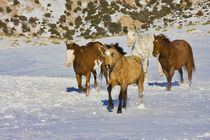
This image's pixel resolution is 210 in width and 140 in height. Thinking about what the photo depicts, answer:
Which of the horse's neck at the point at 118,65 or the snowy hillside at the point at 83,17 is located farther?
the snowy hillside at the point at 83,17

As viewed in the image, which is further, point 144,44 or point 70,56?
point 144,44

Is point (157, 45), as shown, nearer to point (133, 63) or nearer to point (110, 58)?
point (133, 63)

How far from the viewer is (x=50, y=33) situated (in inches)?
1815

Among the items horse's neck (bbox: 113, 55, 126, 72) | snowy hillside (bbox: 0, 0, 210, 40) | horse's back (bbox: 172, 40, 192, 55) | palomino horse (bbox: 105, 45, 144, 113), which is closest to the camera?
palomino horse (bbox: 105, 45, 144, 113)

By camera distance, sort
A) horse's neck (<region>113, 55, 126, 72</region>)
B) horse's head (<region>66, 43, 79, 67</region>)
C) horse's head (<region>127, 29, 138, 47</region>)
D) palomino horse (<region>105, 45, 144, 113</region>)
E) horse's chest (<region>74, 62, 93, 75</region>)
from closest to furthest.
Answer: palomino horse (<region>105, 45, 144, 113</region>), horse's neck (<region>113, 55, 126, 72</region>), horse's head (<region>66, 43, 79, 67</region>), horse's chest (<region>74, 62, 93, 75</region>), horse's head (<region>127, 29, 138, 47</region>)

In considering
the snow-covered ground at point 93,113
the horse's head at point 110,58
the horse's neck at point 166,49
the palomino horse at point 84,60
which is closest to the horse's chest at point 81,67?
the palomino horse at point 84,60

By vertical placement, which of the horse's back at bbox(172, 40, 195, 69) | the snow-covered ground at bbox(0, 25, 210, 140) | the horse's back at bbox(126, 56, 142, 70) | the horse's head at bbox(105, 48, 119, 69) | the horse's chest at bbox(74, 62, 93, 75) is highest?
the horse's head at bbox(105, 48, 119, 69)

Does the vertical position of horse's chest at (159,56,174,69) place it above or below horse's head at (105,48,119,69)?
below

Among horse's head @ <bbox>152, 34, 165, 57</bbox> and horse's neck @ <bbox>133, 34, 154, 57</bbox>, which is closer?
horse's head @ <bbox>152, 34, 165, 57</bbox>

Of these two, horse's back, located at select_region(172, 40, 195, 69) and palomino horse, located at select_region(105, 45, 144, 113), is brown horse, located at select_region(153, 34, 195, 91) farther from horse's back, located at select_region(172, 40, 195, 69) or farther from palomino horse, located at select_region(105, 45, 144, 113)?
palomino horse, located at select_region(105, 45, 144, 113)

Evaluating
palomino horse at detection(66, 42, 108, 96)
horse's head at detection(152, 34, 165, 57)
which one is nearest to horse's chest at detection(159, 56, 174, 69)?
horse's head at detection(152, 34, 165, 57)

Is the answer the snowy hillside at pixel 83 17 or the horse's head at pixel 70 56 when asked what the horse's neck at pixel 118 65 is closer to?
the horse's head at pixel 70 56

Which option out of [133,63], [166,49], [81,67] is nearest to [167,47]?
[166,49]

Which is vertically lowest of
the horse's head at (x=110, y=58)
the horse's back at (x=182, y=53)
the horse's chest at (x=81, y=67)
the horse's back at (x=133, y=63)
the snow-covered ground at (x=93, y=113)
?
the snow-covered ground at (x=93, y=113)
